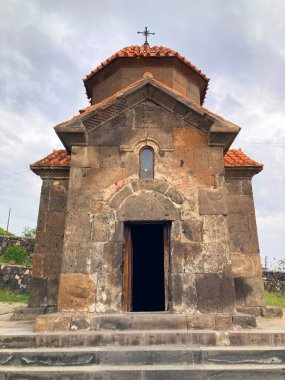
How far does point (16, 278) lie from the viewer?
14.5 metres

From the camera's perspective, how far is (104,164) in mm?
5328

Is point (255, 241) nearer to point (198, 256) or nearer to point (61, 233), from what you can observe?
point (198, 256)

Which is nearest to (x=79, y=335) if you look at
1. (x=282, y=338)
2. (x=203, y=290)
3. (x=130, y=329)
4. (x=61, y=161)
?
(x=130, y=329)

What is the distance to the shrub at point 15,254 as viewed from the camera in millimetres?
16797

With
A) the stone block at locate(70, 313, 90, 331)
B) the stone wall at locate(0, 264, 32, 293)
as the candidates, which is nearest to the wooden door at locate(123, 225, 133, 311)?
the stone block at locate(70, 313, 90, 331)

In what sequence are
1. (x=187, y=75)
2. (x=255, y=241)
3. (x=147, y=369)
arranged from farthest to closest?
(x=187, y=75)
(x=255, y=241)
(x=147, y=369)

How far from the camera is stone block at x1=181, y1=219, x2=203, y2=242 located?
4934 mm

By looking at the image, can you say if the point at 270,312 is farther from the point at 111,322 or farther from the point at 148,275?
the point at 148,275

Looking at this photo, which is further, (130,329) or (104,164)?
(104,164)

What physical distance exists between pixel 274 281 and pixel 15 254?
510 inches

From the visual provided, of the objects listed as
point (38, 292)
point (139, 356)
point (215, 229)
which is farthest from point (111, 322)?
point (38, 292)

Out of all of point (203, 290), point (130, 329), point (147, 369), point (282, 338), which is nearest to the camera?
point (147, 369)

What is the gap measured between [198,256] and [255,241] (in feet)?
6.32

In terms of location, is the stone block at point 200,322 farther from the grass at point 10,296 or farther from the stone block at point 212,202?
the grass at point 10,296
